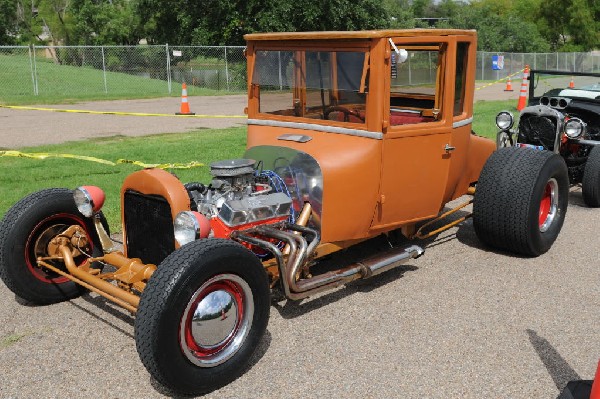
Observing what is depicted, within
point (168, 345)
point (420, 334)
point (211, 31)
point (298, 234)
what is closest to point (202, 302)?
point (168, 345)

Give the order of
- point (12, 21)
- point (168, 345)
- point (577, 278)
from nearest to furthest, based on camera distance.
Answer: point (168, 345), point (577, 278), point (12, 21)

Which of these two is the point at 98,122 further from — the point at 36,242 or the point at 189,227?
the point at 189,227

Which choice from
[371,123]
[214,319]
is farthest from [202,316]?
[371,123]

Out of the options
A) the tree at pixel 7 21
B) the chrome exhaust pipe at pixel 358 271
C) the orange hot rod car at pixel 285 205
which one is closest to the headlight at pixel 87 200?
the orange hot rod car at pixel 285 205

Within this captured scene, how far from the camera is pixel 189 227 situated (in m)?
3.66

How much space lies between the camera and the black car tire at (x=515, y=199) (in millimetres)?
5312

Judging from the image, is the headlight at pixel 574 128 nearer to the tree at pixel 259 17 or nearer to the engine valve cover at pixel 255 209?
the engine valve cover at pixel 255 209

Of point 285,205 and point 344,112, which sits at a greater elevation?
point 344,112

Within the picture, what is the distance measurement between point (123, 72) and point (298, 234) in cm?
2383

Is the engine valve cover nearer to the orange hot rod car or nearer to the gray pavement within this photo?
the orange hot rod car

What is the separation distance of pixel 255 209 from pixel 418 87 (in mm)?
2252

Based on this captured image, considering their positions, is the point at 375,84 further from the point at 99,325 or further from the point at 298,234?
the point at 99,325

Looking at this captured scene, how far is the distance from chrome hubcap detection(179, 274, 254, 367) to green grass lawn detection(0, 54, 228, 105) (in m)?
17.6

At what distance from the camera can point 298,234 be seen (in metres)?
4.25
